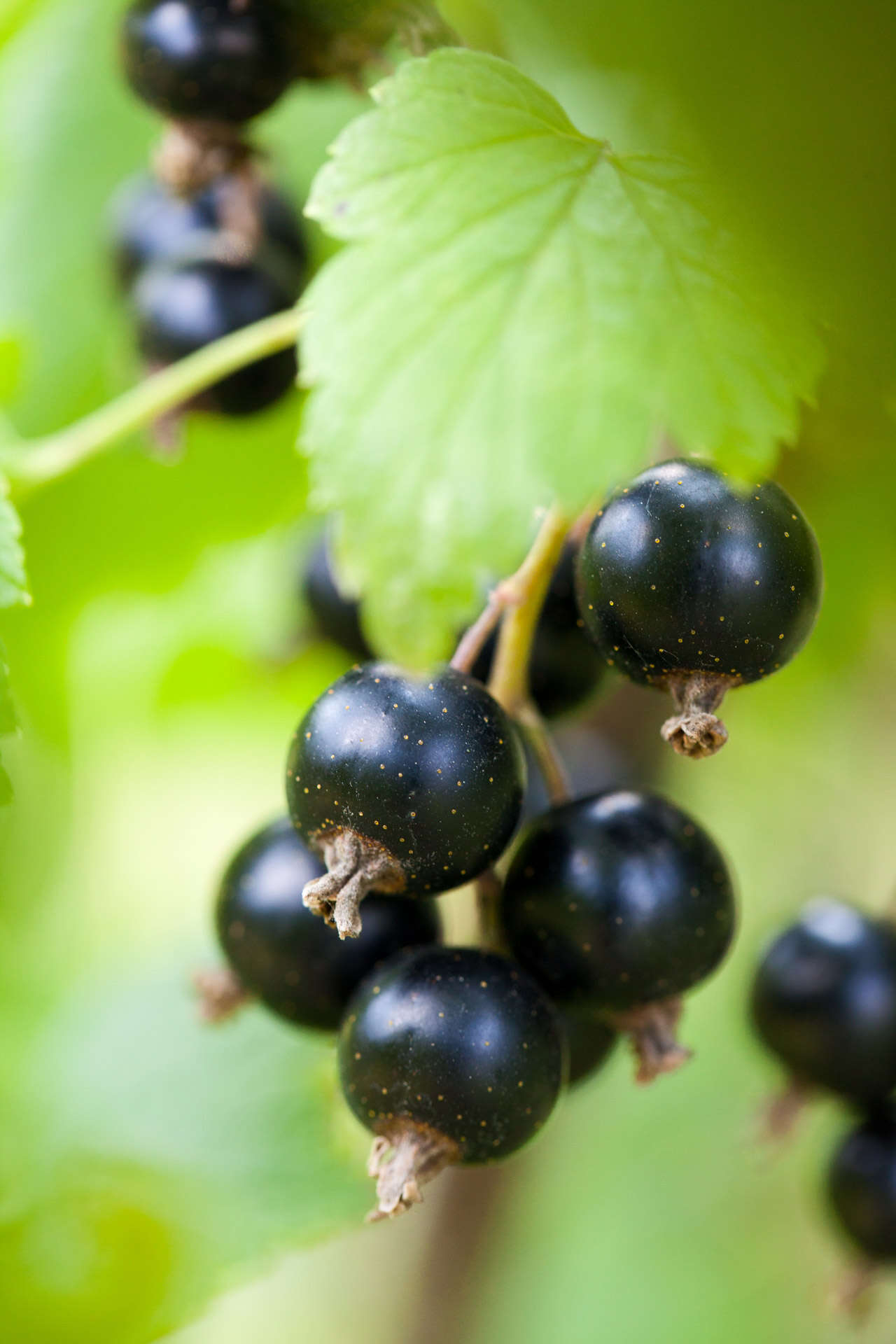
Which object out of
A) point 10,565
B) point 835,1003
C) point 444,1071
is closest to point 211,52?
point 10,565

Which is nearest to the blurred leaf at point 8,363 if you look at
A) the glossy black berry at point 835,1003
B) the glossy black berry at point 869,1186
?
the glossy black berry at point 835,1003

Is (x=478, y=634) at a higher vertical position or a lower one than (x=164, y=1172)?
higher

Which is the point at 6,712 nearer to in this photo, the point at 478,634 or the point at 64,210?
the point at 478,634

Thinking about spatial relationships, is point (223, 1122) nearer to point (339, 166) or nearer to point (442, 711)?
point (442, 711)

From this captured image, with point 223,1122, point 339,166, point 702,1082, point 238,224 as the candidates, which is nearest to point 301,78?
point 238,224

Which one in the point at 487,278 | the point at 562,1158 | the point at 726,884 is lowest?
the point at 562,1158

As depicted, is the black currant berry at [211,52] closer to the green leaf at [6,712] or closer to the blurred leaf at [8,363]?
the blurred leaf at [8,363]

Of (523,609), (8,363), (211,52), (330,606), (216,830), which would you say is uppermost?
(211,52)
